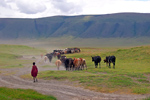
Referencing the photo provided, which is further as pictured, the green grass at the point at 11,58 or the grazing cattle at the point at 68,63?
the green grass at the point at 11,58

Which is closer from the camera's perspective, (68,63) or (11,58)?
(68,63)

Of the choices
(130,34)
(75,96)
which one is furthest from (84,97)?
(130,34)

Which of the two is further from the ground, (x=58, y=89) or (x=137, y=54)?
(x=137, y=54)

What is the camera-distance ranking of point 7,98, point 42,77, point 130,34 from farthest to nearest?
point 130,34
point 42,77
point 7,98

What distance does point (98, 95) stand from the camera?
574 inches

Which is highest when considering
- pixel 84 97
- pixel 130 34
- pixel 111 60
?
pixel 130 34

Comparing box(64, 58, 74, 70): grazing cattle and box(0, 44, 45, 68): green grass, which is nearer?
box(64, 58, 74, 70): grazing cattle

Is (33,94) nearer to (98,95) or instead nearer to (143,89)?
(98,95)

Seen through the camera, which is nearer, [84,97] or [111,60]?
[84,97]

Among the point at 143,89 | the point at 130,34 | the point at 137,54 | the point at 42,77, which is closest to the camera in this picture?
the point at 143,89

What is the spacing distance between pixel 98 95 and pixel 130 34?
190822mm

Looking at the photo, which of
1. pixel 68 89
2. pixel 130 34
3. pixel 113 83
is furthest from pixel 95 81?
pixel 130 34

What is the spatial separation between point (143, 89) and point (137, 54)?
24648 millimetres

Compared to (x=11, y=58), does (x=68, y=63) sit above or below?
below
